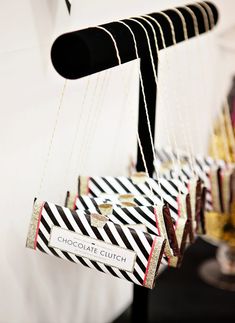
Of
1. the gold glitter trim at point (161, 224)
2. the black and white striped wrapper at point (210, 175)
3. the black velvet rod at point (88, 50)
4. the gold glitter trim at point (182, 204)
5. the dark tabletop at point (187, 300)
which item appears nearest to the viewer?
the black velvet rod at point (88, 50)

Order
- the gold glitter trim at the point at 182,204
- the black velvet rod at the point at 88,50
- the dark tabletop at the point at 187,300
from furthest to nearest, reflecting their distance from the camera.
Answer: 1. the dark tabletop at the point at 187,300
2. the gold glitter trim at the point at 182,204
3. the black velvet rod at the point at 88,50

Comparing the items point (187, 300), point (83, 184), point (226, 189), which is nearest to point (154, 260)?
point (83, 184)

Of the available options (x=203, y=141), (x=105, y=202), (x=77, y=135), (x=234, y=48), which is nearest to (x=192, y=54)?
(x=234, y=48)

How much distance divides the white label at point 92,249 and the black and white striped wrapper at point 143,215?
0.09 meters

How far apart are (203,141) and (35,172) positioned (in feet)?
4.94

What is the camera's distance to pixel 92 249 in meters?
1.18

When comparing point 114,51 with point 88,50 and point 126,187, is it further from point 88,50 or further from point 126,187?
point 126,187

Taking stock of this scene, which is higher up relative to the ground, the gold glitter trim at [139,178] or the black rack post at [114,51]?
the black rack post at [114,51]

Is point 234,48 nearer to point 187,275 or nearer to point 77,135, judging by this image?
point 187,275

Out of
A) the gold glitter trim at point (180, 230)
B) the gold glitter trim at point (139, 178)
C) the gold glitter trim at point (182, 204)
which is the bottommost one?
the gold glitter trim at point (180, 230)

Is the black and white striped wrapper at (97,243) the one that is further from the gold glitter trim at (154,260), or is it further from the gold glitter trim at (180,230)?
the gold glitter trim at (180,230)

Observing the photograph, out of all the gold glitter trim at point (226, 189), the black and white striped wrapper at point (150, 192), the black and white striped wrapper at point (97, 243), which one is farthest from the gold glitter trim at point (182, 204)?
the gold glitter trim at point (226, 189)

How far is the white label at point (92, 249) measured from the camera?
1.15 metres

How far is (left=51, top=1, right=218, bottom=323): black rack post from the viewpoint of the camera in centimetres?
110
